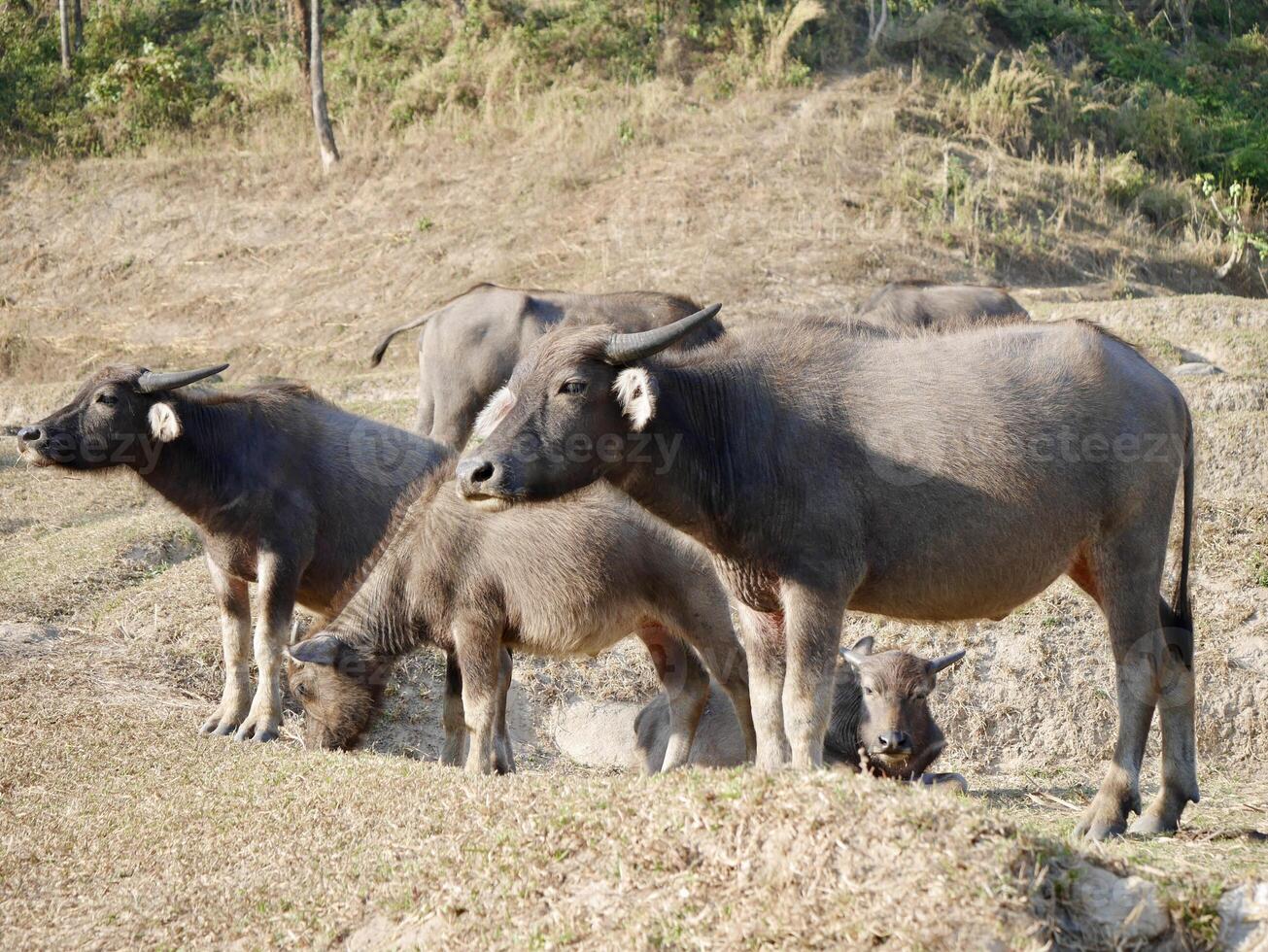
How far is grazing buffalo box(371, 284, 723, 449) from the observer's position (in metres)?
13.6

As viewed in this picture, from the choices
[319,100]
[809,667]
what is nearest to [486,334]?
[809,667]

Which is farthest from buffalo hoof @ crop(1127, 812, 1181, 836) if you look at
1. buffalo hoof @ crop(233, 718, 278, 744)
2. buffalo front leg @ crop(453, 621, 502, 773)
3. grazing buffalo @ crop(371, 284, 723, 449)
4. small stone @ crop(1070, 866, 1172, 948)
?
grazing buffalo @ crop(371, 284, 723, 449)

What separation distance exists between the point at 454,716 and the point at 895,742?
2.69 meters

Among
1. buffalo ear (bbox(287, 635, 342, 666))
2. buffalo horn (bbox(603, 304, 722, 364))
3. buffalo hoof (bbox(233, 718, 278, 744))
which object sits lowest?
buffalo hoof (bbox(233, 718, 278, 744))

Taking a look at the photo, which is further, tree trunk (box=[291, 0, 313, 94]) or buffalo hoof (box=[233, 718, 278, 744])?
tree trunk (box=[291, 0, 313, 94])

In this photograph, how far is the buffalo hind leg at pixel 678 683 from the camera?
28.4 feet

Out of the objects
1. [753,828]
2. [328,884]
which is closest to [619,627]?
[328,884]

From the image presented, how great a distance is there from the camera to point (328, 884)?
535 cm

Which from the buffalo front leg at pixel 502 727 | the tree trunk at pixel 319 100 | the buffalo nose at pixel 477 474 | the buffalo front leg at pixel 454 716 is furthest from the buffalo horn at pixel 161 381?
the tree trunk at pixel 319 100

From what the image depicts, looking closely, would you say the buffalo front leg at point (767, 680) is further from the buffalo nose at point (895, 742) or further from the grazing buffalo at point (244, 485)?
the grazing buffalo at point (244, 485)

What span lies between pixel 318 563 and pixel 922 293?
879 cm

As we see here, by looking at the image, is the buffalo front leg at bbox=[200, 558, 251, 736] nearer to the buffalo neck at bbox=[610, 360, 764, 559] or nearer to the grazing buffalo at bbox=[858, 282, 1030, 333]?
the buffalo neck at bbox=[610, 360, 764, 559]

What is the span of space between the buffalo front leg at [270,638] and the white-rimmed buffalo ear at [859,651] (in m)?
3.66

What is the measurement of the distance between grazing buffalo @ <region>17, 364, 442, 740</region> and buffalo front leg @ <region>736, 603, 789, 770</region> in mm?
3602
